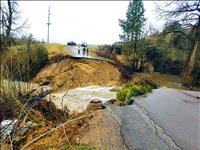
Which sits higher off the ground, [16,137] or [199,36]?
[199,36]

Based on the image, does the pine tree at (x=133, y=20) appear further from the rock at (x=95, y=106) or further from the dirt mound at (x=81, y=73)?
the rock at (x=95, y=106)

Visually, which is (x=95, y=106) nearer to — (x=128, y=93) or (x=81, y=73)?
(x=128, y=93)

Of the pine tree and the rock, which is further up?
the pine tree

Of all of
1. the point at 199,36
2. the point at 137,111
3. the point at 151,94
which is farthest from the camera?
the point at 199,36

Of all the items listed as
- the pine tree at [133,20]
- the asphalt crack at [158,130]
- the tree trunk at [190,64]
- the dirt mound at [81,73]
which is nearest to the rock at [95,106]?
the asphalt crack at [158,130]

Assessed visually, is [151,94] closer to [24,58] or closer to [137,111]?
[137,111]

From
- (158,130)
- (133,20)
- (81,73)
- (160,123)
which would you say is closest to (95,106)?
(160,123)

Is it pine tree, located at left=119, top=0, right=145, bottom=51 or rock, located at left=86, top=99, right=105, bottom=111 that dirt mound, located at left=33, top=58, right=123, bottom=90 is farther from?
pine tree, located at left=119, top=0, right=145, bottom=51

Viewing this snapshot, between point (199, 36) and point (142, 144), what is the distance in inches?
969

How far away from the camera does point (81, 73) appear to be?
2819 cm

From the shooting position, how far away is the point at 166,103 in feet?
40.1

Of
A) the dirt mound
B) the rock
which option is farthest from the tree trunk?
the rock

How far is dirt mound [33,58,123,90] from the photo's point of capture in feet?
86.4

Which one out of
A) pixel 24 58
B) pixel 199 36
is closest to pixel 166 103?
pixel 24 58
